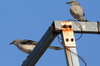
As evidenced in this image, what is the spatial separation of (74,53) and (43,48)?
21.6 inches

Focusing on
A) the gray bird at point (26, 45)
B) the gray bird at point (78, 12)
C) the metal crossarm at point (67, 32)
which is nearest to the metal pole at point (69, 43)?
the metal crossarm at point (67, 32)

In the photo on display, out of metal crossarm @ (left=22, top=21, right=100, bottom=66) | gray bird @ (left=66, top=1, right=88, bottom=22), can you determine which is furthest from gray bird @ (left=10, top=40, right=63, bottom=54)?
metal crossarm @ (left=22, top=21, right=100, bottom=66)

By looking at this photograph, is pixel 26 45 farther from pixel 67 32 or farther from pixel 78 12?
pixel 67 32

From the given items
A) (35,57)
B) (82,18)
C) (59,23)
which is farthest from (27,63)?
(82,18)

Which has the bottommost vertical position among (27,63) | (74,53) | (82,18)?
(82,18)

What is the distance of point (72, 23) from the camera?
5.52 m

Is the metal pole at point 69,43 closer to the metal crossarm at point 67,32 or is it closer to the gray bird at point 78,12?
the metal crossarm at point 67,32

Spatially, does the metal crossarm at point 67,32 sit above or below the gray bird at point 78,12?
above

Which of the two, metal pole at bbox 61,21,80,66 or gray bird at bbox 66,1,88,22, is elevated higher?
metal pole at bbox 61,21,80,66

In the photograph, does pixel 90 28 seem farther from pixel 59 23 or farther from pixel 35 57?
pixel 35 57

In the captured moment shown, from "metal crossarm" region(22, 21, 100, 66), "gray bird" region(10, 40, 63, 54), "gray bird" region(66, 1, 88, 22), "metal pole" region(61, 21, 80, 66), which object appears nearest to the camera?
"metal pole" region(61, 21, 80, 66)

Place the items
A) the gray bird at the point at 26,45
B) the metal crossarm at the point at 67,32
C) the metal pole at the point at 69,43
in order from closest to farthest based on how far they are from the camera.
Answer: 1. the metal pole at the point at 69,43
2. the metal crossarm at the point at 67,32
3. the gray bird at the point at 26,45

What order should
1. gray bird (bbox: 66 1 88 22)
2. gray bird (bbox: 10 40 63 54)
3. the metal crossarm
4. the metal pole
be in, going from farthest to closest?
gray bird (bbox: 66 1 88 22)
gray bird (bbox: 10 40 63 54)
the metal crossarm
the metal pole

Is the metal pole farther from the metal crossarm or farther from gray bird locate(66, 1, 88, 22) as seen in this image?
gray bird locate(66, 1, 88, 22)
